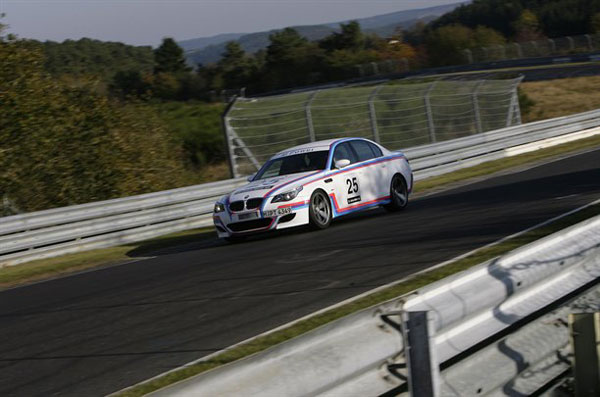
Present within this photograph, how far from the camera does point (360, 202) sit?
1444cm

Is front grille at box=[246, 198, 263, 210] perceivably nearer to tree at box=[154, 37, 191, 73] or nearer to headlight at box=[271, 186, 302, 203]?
headlight at box=[271, 186, 302, 203]

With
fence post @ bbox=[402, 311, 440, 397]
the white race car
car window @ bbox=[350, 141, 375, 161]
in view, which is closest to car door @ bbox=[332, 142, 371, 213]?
the white race car

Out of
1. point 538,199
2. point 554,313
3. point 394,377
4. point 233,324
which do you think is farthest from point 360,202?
point 394,377

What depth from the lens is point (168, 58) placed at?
105 meters

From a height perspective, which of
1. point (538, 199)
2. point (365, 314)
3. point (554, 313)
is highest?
point (365, 314)

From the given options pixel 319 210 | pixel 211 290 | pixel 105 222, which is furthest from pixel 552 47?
pixel 211 290

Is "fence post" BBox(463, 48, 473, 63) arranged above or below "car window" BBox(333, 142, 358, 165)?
above

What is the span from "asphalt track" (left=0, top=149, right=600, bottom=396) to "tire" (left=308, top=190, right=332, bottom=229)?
21cm

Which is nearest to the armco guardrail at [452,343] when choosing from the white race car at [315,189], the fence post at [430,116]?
the white race car at [315,189]

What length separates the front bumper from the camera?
1331 cm

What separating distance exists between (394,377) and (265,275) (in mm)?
6144

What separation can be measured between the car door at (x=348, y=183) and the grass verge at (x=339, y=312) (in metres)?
3.98

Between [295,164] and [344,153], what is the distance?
83 cm

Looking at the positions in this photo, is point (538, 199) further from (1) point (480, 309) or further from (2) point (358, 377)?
(2) point (358, 377)
